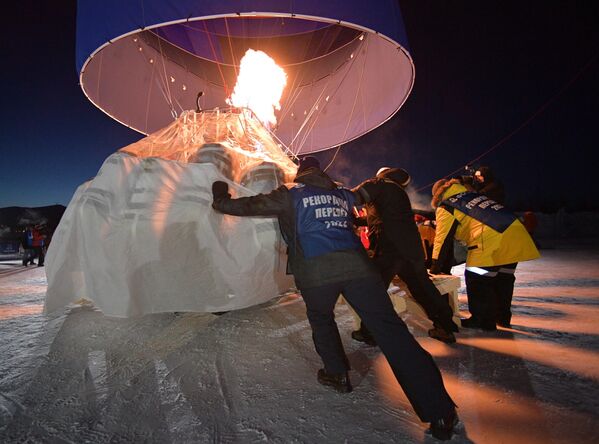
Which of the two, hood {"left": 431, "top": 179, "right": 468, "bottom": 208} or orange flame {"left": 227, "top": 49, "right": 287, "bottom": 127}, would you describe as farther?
orange flame {"left": 227, "top": 49, "right": 287, "bottom": 127}

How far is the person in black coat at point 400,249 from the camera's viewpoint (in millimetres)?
2773

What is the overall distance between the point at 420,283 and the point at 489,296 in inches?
33.7

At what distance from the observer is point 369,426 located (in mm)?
1612

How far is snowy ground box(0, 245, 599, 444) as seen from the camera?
5.22ft

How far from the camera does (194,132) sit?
3994 millimetres

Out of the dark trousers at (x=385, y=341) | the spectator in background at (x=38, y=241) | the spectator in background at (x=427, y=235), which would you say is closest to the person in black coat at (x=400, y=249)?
the dark trousers at (x=385, y=341)

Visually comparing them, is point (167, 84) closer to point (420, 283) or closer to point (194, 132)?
point (194, 132)

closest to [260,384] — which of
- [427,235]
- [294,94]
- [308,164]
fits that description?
[308,164]

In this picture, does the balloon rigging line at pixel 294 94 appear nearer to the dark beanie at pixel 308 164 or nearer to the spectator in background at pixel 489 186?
the spectator in background at pixel 489 186

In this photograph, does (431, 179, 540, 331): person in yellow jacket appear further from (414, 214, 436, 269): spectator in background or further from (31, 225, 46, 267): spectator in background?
(31, 225, 46, 267): spectator in background

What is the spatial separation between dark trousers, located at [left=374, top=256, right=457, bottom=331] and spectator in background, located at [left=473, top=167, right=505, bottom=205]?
131 cm

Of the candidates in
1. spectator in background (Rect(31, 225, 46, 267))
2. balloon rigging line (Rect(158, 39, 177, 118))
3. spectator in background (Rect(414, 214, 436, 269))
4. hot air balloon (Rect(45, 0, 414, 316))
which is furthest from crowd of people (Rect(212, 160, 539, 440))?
spectator in background (Rect(31, 225, 46, 267))

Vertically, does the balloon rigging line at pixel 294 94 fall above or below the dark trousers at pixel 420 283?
above

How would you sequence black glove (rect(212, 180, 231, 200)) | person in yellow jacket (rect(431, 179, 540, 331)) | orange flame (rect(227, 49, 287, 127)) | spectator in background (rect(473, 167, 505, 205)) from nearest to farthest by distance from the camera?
black glove (rect(212, 180, 231, 200))
person in yellow jacket (rect(431, 179, 540, 331))
spectator in background (rect(473, 167, 505, 205))
orange flame (rect(227, 49, 287, 127))
